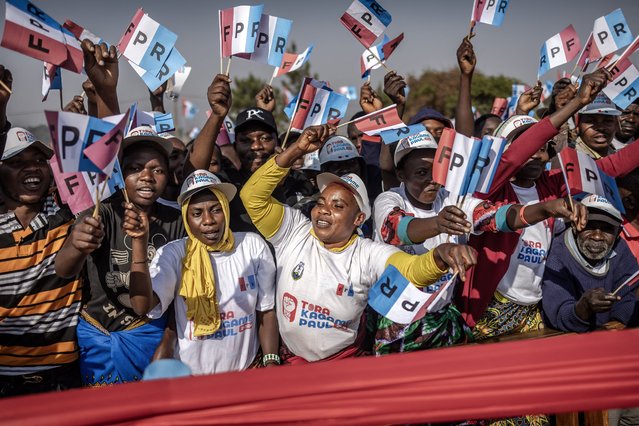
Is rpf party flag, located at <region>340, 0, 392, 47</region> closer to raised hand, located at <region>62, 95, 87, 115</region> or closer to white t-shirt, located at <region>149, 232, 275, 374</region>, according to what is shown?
raised hand, located at <region>62, 95, 87, 115</region>

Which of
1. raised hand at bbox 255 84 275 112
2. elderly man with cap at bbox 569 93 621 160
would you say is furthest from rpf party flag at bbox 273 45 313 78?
elderly man with cap at bbox 569 93 621 160

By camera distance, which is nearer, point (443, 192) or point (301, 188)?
point (443, 192)

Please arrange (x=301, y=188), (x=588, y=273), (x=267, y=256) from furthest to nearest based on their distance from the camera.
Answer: (x=301, y=188) → (x=588, y=273) → (x=267, y=256)

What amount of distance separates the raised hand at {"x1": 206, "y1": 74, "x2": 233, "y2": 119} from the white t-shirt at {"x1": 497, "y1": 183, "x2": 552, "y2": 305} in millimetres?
2222

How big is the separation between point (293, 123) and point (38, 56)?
210 centimetres

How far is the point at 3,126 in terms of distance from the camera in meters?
4.10

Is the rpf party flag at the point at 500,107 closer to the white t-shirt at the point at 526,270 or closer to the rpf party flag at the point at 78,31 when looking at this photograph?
the white t-shirt at the point at 526,270

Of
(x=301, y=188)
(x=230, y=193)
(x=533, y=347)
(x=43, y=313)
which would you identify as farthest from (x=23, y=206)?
(x=533, y=347)

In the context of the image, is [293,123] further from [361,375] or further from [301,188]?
[361,375]

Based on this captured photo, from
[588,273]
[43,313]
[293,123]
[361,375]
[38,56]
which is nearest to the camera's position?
[361,375]

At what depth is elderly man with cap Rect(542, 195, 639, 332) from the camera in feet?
13.9

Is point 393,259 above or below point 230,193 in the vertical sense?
below

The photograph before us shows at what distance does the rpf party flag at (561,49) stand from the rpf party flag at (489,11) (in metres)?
1.01

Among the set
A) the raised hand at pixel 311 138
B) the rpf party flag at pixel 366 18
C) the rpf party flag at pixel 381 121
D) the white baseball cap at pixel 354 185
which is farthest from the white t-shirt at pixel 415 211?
the rpf party flag at pixel 366 18
